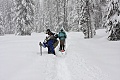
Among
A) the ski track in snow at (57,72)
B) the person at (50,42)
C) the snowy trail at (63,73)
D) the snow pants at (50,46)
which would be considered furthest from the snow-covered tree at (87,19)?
the ski track in snow at (57,72)

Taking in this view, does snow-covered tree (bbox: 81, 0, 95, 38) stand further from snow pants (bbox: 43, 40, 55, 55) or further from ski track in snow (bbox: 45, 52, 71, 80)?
ski track in snow (bbox: 45, 52, 71, 80)

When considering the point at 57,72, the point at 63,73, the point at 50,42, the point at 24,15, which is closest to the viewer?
the point at 63,73

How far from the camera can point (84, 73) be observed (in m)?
9.23

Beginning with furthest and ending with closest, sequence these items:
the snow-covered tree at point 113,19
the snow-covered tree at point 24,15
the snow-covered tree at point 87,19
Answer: the snow-covered tree at point 24,15 → the snow-covered tree at point 87,19 → the snow-covered tree at point 113,19

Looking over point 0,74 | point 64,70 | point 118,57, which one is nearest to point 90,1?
point 118,57

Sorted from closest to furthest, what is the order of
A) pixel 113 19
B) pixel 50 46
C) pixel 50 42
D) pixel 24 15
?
1. pixel 50 46
2. pixel 50 42
3. pixel 113 19
4. pixel 24 15

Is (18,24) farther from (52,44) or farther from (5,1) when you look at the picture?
(5,1)

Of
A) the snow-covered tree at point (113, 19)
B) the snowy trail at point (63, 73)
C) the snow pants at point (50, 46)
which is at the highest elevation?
the snow-covered tree at point (113, 19)

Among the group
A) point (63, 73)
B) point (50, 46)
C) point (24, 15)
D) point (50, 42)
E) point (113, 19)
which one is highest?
point (24, 15)

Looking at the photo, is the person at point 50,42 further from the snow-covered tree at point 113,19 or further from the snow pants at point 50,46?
the snow-covered tree at point 113,19

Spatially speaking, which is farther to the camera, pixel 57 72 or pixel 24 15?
pixel 24 15

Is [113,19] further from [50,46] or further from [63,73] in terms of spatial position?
[63,73]

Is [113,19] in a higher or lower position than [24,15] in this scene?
lower

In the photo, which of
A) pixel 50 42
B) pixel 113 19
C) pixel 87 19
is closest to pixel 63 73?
pixel 50 42
